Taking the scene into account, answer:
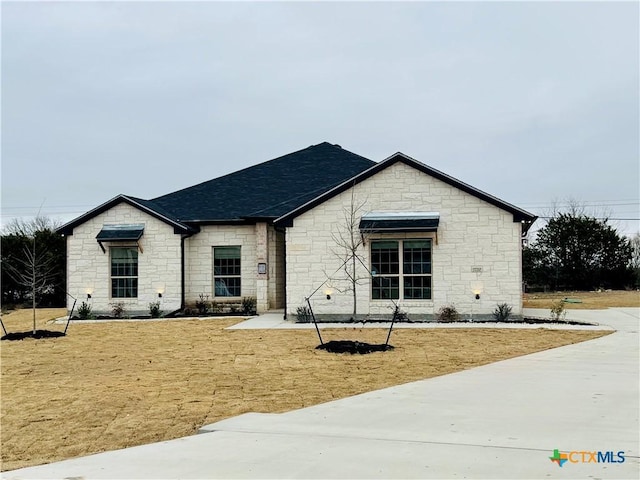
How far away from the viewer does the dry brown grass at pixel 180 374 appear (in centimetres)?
761

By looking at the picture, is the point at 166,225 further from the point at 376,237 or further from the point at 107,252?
the point at 376,237

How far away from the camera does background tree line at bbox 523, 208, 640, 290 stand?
3753 centimetres

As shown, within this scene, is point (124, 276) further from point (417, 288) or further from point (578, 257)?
point (578, 257)

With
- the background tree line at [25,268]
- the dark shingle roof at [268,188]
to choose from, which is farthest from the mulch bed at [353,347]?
the background tree line at [25,268]

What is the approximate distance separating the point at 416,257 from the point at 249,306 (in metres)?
6.57

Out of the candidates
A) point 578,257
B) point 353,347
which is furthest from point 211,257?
point 578,257

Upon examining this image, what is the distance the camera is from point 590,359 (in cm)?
1168

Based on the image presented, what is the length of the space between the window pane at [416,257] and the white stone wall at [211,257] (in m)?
6.21

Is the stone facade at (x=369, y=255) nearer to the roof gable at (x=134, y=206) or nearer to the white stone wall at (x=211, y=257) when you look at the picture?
the roof gable at (x=134, y=206)

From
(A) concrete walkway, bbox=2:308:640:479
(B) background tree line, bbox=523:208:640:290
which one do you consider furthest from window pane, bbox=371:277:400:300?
A: (B) background tree line, bbox=523:208:640:290

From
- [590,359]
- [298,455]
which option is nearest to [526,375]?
[590,359]

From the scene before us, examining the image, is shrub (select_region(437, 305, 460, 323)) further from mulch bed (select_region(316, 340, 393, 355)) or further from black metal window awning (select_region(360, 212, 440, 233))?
mulch bed (select_region(316, 340, 393, 355))

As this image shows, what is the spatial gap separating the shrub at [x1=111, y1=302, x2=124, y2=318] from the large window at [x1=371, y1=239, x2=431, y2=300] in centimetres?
926

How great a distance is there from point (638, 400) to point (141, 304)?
700 inches
